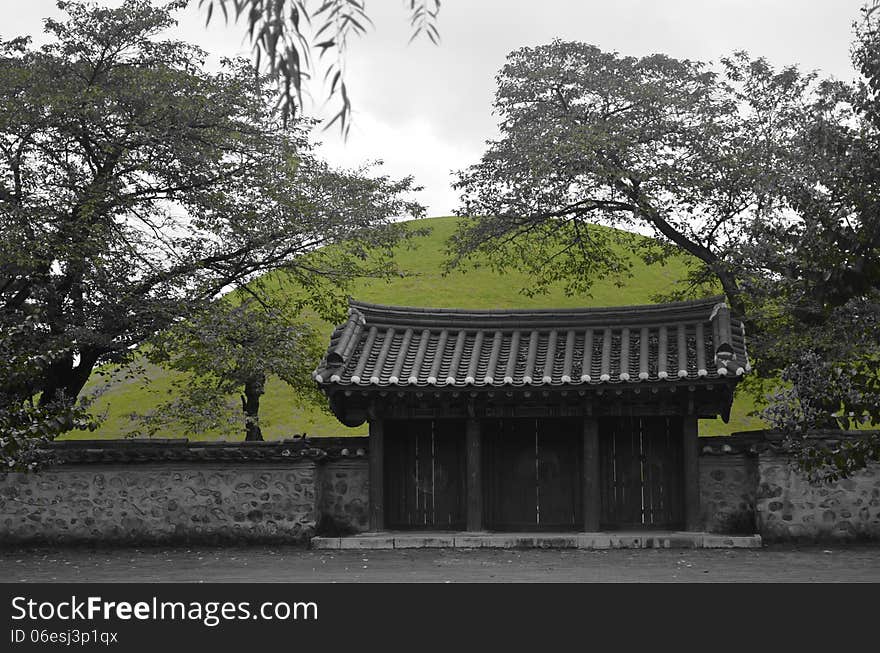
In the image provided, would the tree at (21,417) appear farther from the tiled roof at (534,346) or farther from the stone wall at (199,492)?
the tiled roof at (534,346)

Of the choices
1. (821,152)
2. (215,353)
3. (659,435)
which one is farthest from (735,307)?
(215,353)

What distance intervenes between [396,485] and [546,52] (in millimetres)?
13260

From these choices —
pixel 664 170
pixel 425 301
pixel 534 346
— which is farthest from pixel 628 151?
pixel 425 301

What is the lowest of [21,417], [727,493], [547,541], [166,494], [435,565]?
[435,565]

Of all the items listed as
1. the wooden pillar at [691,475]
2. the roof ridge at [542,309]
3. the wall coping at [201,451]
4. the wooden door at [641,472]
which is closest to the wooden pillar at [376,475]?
the wall coping at [201,451]

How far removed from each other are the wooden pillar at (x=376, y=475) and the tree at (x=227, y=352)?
576cm

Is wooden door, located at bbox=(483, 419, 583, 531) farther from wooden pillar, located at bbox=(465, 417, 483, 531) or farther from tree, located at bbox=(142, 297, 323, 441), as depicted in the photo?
tree, located at bbox=(142, 297, 323, 441)

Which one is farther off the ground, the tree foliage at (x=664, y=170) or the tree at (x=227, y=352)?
the tree foliage at (x=664, y=170)

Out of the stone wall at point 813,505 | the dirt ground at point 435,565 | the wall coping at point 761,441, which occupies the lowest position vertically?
the dirt ground at point 435,565

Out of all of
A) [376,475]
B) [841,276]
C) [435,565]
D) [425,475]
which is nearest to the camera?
[841,276]

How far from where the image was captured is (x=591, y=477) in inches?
717

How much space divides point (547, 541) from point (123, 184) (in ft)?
41.5

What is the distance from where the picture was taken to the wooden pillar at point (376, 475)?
18.5m

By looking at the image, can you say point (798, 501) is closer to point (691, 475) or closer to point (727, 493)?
point (727, 493)
